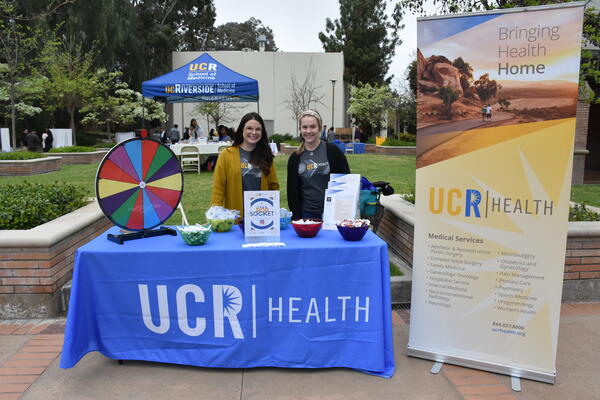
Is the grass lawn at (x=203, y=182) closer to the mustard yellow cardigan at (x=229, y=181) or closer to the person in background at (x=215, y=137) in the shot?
the person in background at (x=215, y=137)

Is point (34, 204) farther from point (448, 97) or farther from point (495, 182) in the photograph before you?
point (495, 182)

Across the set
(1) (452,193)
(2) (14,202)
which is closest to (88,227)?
(2) (14,202)

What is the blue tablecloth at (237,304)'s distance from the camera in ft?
10.1

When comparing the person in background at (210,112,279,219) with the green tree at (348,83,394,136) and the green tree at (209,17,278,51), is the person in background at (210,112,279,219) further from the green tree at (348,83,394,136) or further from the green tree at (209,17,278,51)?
the green tree at (209,17,278,51)

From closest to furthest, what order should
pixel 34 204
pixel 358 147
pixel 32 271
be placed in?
pixel 32 271, pixel 34 204, pixel 358 147

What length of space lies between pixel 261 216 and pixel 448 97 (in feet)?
4.67

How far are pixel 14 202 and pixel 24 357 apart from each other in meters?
1.87

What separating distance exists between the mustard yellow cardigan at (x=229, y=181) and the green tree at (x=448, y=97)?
1.59 metres

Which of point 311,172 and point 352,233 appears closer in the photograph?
point 352,233

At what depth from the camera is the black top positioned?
4.01 meters

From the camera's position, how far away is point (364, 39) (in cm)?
4272

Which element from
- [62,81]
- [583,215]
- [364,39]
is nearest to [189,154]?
[583,215]

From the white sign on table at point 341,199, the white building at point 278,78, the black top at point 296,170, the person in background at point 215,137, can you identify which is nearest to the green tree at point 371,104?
the white building at point 278,78

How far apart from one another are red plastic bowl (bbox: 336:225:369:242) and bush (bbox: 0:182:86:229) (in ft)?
9.89
